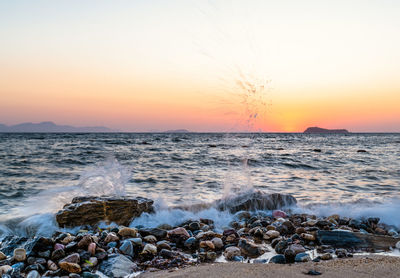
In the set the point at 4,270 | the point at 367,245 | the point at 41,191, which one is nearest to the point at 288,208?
the point at 367,245

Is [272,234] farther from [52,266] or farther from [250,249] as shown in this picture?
[52,266]

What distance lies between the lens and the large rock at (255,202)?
6242mm

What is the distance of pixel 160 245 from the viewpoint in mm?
3760

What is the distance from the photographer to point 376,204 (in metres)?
6.66

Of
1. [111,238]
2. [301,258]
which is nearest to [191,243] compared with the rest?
[111,238]

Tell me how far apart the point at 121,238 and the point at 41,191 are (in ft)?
16.3

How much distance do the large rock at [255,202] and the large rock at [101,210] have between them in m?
1.68

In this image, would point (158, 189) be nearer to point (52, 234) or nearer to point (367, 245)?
point (52, 234)

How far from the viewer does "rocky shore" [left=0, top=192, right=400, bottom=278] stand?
10.3ft

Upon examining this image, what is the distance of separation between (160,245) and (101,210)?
202 cm

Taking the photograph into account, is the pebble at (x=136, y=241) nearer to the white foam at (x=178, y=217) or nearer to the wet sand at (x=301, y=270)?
the wet sand at (x=301, y=270)

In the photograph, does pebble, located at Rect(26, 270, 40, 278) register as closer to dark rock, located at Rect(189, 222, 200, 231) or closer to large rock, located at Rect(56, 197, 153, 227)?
large rock, located at Rect(56, 197, 153, 227)

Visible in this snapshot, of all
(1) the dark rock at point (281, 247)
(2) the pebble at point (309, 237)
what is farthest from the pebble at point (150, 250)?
(2) the pebble at point (309, 237)

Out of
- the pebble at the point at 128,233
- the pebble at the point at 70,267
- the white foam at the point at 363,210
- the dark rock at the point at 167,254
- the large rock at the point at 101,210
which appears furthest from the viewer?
the white foam at the point at 363,210
